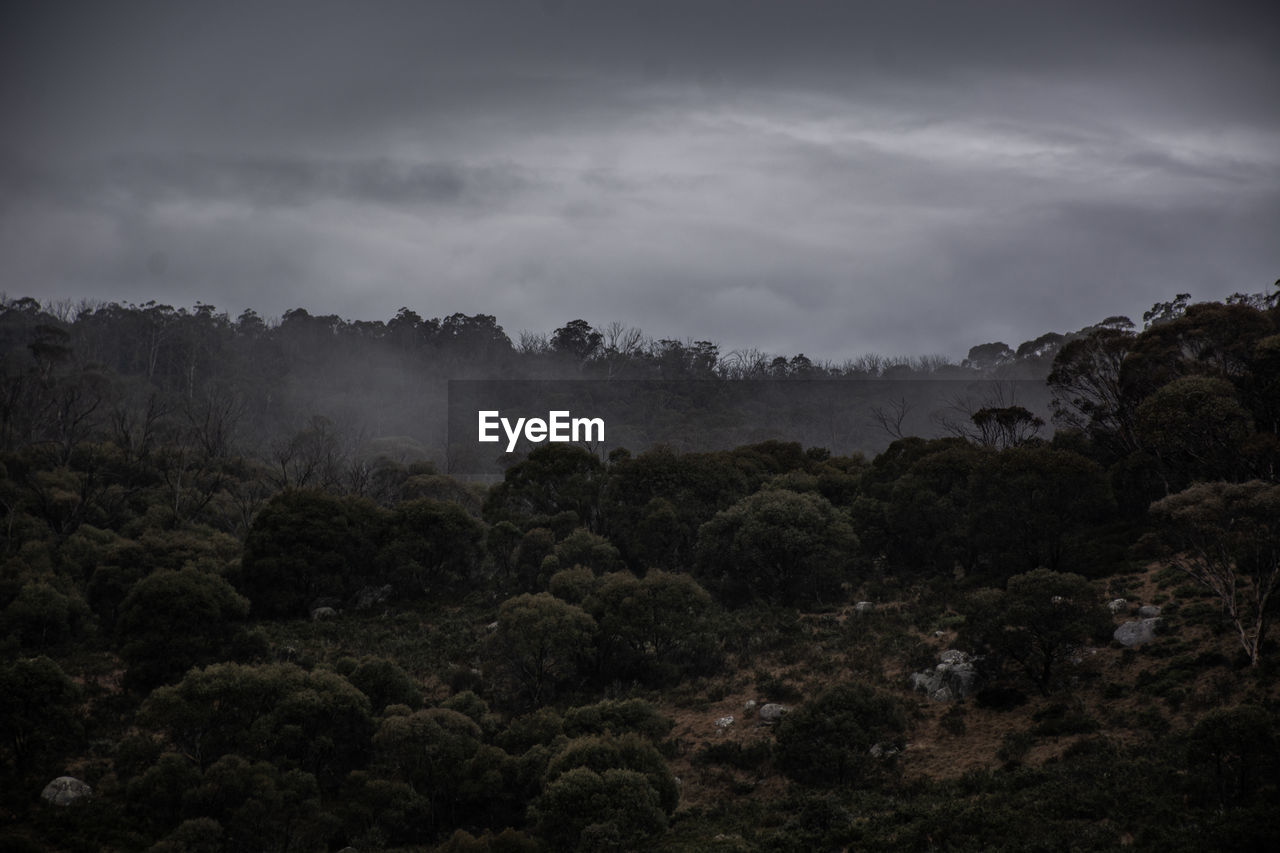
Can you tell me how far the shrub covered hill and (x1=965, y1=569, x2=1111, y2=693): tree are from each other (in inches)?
5.4

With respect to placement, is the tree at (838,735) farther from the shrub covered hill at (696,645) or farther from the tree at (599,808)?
the tree at (599,808)

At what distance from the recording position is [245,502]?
236 feet

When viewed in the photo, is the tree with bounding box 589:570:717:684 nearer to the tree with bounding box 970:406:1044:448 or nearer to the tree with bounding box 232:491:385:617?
the tree with bounding box 232:491:385:617

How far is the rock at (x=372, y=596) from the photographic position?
53688mm

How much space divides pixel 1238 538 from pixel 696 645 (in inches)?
877

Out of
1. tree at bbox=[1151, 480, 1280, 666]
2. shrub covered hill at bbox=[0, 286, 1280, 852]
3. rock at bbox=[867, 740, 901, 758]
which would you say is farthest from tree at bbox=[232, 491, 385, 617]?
tree at bbox=[1151, 480, 1280, 666]

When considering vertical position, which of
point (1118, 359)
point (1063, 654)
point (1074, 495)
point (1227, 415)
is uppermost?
point (1118, 359)

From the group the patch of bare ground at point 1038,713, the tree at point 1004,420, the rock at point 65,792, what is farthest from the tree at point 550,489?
the rock at point 65,792

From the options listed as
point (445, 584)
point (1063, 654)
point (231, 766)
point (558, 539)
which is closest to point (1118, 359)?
point (1063, 654)

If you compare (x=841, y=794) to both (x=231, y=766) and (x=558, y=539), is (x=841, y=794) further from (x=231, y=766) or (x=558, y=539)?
(x=558, y=539)

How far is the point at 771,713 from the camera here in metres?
35.4

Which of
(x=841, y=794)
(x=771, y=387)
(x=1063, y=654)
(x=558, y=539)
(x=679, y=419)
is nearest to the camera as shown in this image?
(x=841, y=794)

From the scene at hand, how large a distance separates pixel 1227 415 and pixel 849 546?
756 inches

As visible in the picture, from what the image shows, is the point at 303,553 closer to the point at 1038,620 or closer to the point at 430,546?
the point at 430,546
